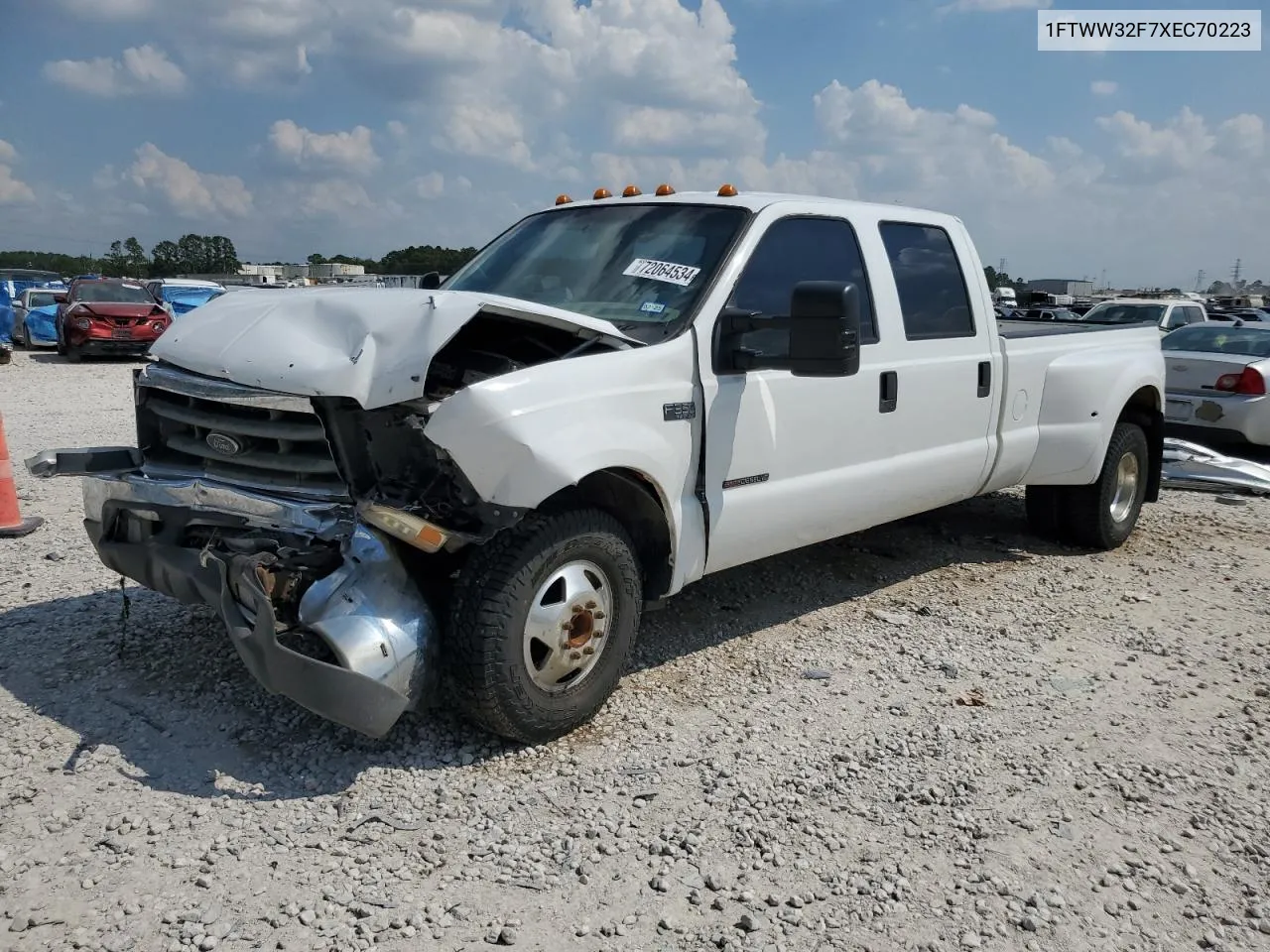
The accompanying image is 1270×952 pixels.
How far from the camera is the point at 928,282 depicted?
5.23 metres

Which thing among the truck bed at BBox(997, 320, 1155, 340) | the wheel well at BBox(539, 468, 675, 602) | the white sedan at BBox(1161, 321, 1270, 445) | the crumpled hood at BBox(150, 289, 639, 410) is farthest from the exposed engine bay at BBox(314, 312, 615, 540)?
the white sedan at BBox(1161, 321, 1270, 445)

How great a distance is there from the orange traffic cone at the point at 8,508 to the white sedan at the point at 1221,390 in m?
9.34

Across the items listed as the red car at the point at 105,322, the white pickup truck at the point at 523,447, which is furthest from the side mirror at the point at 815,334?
the red car at the point at 105,322

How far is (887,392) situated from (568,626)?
81.4 inches

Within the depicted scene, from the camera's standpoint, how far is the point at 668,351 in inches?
150

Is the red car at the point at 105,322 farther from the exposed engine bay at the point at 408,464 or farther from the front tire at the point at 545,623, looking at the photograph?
the front tire at the point at 545,623

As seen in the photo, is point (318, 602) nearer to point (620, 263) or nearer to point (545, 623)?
point (545, 623)

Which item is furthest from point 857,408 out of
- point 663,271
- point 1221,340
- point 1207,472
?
point 1221,340

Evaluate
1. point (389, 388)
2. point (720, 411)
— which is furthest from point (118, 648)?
point (720, 411)

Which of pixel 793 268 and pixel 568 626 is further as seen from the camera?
pixel 793 268

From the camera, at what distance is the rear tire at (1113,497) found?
645cm

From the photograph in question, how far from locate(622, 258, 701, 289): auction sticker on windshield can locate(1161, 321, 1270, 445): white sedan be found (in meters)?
7.10

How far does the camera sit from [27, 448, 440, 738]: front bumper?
10.2 feet

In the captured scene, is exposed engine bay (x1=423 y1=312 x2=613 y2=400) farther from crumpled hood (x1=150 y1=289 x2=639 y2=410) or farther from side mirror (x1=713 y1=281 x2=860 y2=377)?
side mirror (x1=713 y1=281 x2=860 y2=377)
